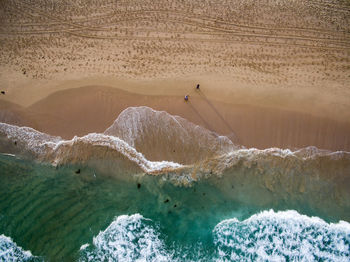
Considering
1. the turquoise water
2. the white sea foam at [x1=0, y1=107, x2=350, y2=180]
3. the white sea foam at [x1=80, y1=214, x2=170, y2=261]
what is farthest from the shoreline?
the white sea foam at [x1=80, y1=214, x2=170, y2=261]

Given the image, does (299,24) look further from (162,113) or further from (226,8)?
(162,113)

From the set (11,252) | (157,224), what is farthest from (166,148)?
(11,252)

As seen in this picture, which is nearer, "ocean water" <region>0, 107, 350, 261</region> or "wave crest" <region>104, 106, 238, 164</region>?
"ocean water" <region>0, 107, 350, 261</region>

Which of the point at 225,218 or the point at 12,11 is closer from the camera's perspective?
the point at 225,218

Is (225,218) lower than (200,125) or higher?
lower

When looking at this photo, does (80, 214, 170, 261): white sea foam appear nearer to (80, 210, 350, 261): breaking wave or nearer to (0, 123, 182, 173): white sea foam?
(80, 210, 350, 261): breaking wave

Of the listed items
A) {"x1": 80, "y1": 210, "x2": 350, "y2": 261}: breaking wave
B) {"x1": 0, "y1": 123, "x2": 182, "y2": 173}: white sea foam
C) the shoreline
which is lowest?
{"x1": 80, "y1": 210, "x2": 350, "y2": 261}: breaking wave

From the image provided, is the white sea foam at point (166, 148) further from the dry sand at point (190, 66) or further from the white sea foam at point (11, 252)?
the white sea foam at point (11, 252)

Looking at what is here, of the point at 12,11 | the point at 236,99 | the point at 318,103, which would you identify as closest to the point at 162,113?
the point at 236,99
